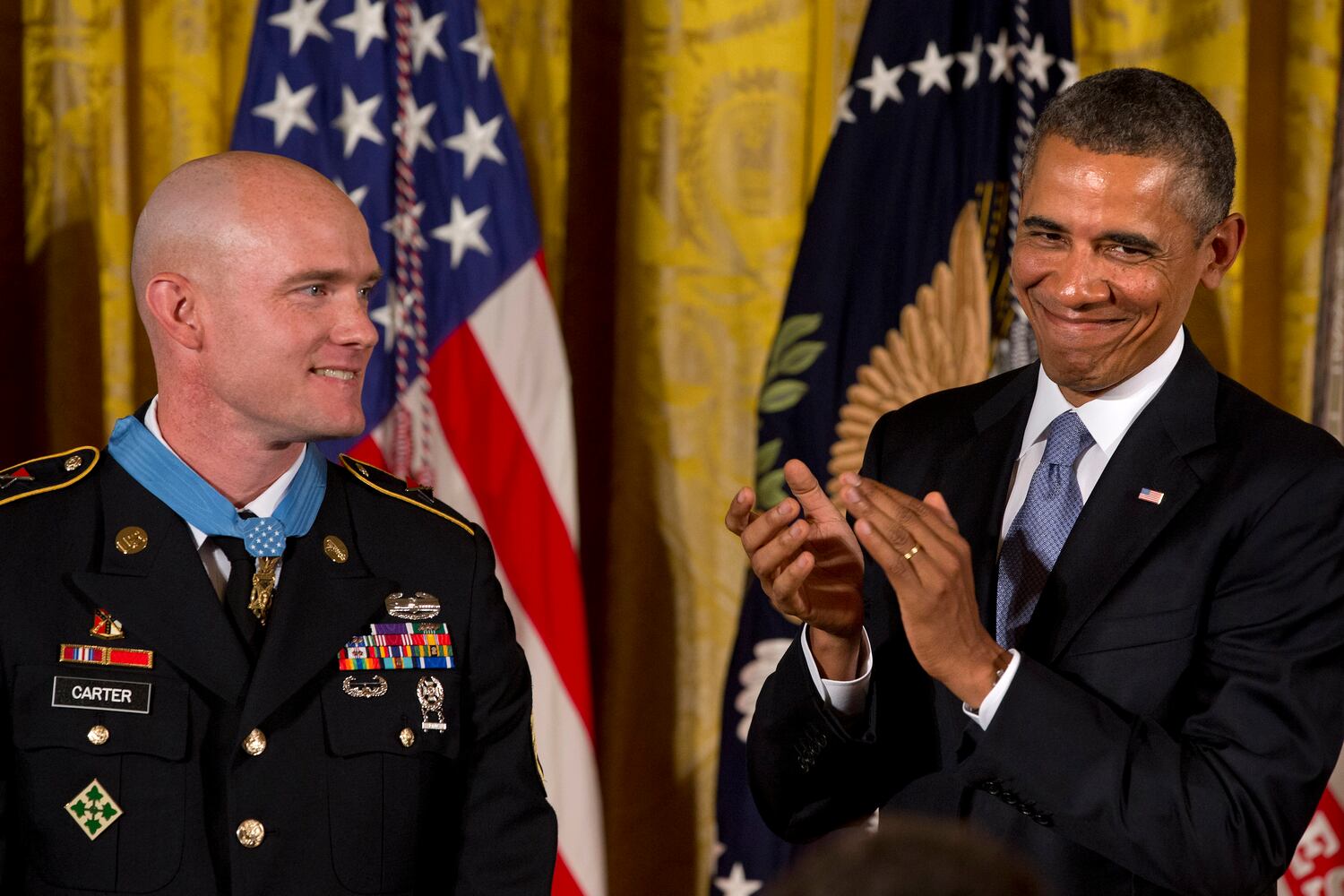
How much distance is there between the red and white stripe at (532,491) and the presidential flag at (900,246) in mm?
320

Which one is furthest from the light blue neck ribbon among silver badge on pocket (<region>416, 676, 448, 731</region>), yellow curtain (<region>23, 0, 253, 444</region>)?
yellow curtain (<region>23, 0, 253, 444</region>)

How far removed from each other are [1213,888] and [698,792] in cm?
185

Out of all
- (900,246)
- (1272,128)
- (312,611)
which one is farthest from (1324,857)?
(312,611)

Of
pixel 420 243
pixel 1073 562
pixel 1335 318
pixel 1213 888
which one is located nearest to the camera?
pixel 1213 888

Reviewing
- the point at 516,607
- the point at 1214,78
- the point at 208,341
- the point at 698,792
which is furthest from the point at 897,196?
the point at 208,341

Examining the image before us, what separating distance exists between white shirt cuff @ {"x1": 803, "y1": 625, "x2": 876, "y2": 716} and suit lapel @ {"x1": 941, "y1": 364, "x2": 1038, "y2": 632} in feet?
0.48

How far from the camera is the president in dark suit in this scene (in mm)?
1557

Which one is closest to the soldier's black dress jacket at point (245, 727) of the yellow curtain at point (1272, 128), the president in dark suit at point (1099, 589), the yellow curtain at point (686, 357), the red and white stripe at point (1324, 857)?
the president in dark suit at point (1099, 589)

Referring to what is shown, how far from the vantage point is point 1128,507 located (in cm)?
168

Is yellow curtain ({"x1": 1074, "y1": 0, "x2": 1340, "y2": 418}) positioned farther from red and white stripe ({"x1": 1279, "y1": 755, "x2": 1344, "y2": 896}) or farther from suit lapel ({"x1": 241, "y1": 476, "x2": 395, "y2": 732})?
suit lapel ({"x1": 241, "y1": 476, "x2": 395, "y2": 732})

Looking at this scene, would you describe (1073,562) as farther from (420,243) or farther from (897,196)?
(420,243)

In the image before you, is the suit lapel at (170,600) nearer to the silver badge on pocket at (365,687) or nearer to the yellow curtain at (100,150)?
the silver badge on pocket at (365,687)

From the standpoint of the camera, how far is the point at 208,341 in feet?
5.82

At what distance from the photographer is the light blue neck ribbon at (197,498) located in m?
1.76
